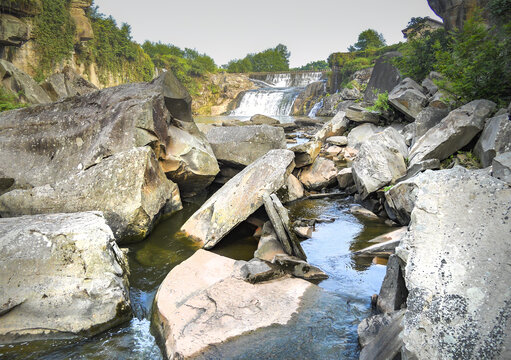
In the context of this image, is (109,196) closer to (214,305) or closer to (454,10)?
(214,305)

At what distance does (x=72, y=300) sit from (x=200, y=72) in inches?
1991

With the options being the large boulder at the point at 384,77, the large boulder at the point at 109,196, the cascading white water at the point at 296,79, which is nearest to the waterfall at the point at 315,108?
the large boulder at the point at 384,77

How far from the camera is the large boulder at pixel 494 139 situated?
17.6ft

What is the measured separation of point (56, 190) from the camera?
5879 millimetres

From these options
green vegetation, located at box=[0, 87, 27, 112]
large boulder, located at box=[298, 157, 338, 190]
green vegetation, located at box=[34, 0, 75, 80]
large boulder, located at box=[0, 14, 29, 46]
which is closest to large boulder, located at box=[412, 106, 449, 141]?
large boulder, located at box=[298, 157, 338, 190]

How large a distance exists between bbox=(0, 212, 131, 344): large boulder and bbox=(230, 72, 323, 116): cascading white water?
30.1 metres

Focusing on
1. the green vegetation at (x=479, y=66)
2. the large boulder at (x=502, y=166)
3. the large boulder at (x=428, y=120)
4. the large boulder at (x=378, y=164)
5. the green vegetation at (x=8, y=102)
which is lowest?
the large boulder at (x=378, y=164)

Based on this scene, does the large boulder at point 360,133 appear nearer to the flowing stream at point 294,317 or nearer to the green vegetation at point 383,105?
the green vegetation at point 383,105

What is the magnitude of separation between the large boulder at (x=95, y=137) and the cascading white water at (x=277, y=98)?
25.9 meters

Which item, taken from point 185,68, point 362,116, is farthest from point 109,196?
point 185,68

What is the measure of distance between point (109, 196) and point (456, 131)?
21.3 feet

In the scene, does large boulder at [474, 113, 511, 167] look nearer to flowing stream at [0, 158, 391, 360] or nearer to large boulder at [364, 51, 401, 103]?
flowing stream at [0, 158, 391, 360]

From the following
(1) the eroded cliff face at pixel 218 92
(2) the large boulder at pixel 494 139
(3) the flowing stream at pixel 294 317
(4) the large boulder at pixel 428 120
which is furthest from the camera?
(1) the eroded cliff face at pixel 218 92

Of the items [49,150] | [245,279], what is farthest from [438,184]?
[49,150]
